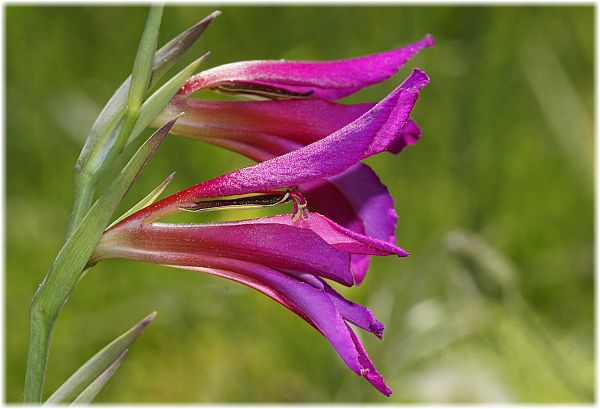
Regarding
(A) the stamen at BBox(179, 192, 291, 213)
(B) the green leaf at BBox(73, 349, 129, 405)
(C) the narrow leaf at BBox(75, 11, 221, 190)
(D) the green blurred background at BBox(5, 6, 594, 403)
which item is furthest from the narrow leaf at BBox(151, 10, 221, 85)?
(D) the green blurred background at BBox(5, 6, 594, 403)

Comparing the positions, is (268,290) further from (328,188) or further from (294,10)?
(294,10)

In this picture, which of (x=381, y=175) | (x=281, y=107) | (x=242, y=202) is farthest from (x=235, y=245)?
(x=381, y=175)

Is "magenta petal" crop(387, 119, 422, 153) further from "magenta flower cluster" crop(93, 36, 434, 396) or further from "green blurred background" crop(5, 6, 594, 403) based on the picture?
"green blurred background" crop(5, 6, 594, 403)

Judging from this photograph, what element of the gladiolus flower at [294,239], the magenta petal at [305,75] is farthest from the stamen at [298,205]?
the magenta petal at [305,75]

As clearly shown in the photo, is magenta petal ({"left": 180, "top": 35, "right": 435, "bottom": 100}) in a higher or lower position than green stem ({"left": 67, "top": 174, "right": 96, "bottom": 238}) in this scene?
higher

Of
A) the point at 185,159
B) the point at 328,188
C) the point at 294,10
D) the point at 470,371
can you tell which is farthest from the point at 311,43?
the point at 328,188

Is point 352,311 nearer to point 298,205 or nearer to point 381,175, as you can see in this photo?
point 298,205

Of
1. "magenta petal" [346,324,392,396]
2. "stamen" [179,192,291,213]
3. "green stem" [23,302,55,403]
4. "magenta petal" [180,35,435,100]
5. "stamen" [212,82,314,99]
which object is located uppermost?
"magenta petal" [180,35,435,100]
